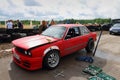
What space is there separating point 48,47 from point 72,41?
4.79ft

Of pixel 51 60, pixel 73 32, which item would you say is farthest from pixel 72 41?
pixel 51 60

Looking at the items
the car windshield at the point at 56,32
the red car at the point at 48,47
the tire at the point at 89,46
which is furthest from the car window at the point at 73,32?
the tire at the point at 89,46

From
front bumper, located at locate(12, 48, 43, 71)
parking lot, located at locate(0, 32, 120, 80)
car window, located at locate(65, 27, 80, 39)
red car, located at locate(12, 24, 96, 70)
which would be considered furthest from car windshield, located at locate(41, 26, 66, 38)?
front bumper, located at locate(12, 48, 43, 71)

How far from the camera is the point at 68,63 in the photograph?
5930 mm

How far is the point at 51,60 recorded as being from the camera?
5.14 m

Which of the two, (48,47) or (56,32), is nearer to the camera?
(48,47)

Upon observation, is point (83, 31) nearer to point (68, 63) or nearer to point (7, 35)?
point (68, 63)

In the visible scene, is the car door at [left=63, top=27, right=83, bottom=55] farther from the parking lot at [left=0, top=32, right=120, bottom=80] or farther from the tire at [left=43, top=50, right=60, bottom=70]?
the tire at [left=43, top=50, right=60, bottom=70]

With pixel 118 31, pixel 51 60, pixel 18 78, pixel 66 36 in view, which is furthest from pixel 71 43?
pixel 118 31

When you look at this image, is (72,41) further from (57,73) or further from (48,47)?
(57,73)

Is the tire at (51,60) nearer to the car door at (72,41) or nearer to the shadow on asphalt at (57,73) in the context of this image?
the shadow on asphalt at (57,73)

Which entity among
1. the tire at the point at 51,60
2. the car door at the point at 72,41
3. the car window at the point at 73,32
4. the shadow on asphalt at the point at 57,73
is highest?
the car window at the point at 73,32

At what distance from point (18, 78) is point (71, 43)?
256 cm

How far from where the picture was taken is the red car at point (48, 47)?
15.3 ft
